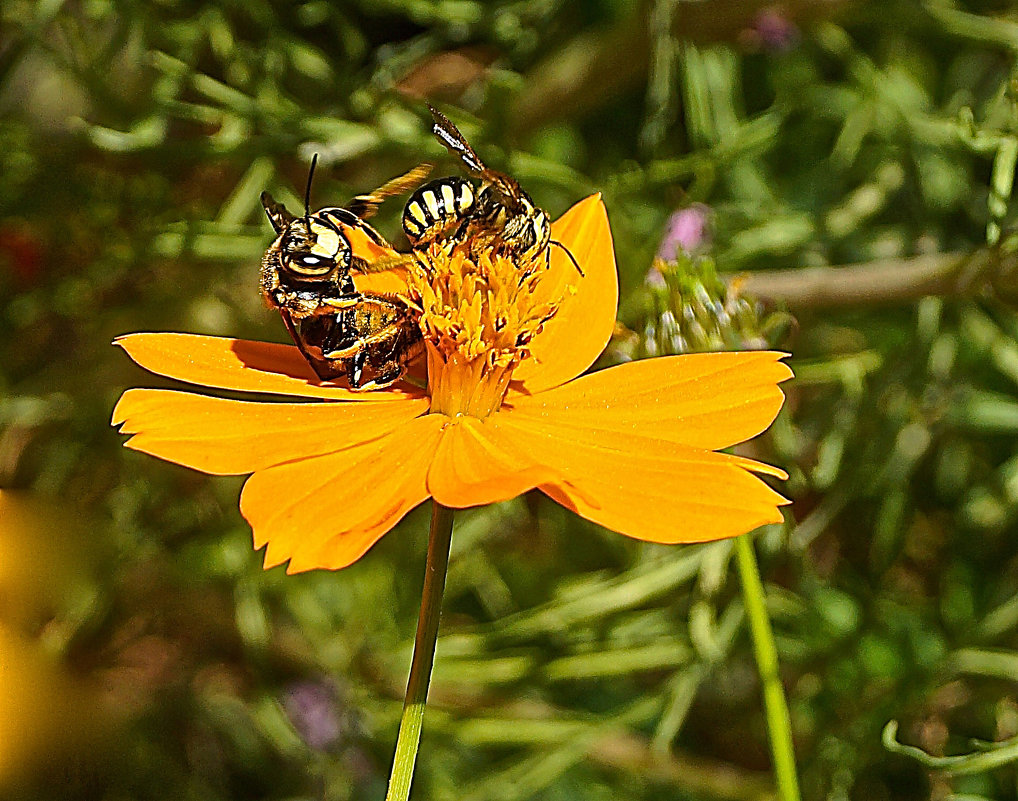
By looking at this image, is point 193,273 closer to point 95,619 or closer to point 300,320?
point 95,619

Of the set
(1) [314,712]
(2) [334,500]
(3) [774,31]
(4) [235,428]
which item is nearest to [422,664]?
(2) [334,500]

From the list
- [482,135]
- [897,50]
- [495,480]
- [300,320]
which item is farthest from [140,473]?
[897,50]

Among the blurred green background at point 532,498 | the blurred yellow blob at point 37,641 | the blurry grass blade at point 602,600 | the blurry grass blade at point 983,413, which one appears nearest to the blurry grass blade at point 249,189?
the blurred green background at point 532,498

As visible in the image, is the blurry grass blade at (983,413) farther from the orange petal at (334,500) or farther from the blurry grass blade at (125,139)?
the blurry grass blade at (125,139)

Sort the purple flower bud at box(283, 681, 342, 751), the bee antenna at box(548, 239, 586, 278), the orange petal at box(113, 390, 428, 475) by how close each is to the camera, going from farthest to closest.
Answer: the purple flower bud at box(283, 681, 342, 751) → the bee antenna at box(548, 239, 586, 278) → the orange petal at box(113, 390, 428, 475)

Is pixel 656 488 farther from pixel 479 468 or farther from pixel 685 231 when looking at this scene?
pixel 685 231

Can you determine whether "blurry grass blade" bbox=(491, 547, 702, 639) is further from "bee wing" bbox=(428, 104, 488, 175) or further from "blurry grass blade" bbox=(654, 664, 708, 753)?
"bee wing" bbox=(428, 104, 488, 175)

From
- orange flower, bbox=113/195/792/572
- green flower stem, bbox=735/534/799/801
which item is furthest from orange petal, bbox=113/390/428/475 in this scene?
green flower stem, bbox=735/534/799/801
